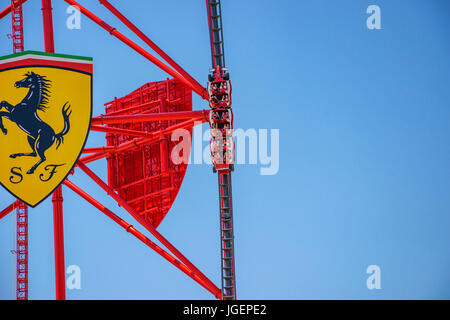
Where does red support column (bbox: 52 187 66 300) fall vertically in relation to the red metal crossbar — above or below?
below

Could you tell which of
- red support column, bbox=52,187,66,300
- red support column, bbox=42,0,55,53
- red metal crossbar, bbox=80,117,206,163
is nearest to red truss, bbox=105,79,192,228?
red metal crossbar, bbox=80,117,206,163

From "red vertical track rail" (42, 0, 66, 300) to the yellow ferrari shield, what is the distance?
2.30 meters

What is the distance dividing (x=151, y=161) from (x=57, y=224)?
9.85 meters

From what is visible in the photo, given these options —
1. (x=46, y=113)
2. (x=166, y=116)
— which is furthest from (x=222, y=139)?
(x=46, y=113)

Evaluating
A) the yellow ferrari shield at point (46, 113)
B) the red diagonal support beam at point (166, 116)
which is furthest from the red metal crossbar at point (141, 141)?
the yellow ferrari shield at point (46, 113)

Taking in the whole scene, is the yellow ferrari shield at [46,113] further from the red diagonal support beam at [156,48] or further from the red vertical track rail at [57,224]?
the red diagonal support beam at [156,48]

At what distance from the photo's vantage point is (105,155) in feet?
149

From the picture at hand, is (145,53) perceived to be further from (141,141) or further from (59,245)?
(59,245)

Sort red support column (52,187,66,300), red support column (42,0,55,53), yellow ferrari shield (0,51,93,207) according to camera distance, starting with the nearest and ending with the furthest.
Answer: yellow ferrari shield (0,51,93,207), red support column (52,187,66,300), red support column (42,0,55,53)

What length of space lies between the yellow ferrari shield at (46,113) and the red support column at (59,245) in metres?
3.02

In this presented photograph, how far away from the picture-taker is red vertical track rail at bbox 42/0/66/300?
113ft

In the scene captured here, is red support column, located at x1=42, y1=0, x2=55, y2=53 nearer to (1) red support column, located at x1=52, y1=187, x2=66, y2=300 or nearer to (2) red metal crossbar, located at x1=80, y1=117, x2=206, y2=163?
(1) red support column, located at x1=52, y1=187, x2=66, y2=300
